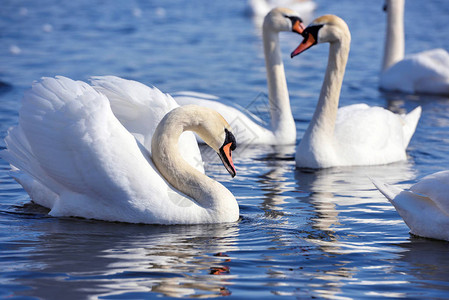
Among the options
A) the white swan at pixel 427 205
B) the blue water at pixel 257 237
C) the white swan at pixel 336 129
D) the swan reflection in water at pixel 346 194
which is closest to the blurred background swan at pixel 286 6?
the blue water at pixel 257 237

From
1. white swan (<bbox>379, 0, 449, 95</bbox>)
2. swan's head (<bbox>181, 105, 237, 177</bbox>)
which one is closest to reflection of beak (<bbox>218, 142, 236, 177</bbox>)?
swan's head (<bbox>181, 105, 237, 177</bbox>)

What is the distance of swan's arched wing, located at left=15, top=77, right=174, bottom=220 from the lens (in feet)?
21.9

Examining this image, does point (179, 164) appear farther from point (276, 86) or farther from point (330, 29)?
point (276, 86)

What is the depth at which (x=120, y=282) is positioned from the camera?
5547 millimetres

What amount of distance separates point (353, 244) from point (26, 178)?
290 cm

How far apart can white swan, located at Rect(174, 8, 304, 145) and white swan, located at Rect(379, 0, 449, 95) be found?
164 inches

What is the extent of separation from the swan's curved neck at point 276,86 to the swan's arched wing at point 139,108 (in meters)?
3.37

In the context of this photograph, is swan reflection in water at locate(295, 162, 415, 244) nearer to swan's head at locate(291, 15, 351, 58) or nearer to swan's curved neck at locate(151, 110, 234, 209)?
swan's curved neck at locate(151, 110, 234, 209)

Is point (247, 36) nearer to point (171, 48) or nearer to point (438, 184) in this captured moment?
point (171, 48)

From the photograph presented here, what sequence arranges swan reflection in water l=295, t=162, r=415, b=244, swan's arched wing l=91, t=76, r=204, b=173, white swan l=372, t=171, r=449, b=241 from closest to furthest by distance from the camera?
white swan l=372, t=171, r=449, b=241, swan reflection in water l=295, t=162, r=415, b=244, swan's arched wing l=91, t=76, r=204, b=173

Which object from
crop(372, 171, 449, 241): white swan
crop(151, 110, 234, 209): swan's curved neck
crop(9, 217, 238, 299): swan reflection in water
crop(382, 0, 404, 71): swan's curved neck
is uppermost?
crop(382, 0, 404, 71): swan's curved neck

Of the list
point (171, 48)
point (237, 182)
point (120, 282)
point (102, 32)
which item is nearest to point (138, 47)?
point (171, 48)

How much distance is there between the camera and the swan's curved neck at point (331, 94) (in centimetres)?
929

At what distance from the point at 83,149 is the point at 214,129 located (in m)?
1.02
